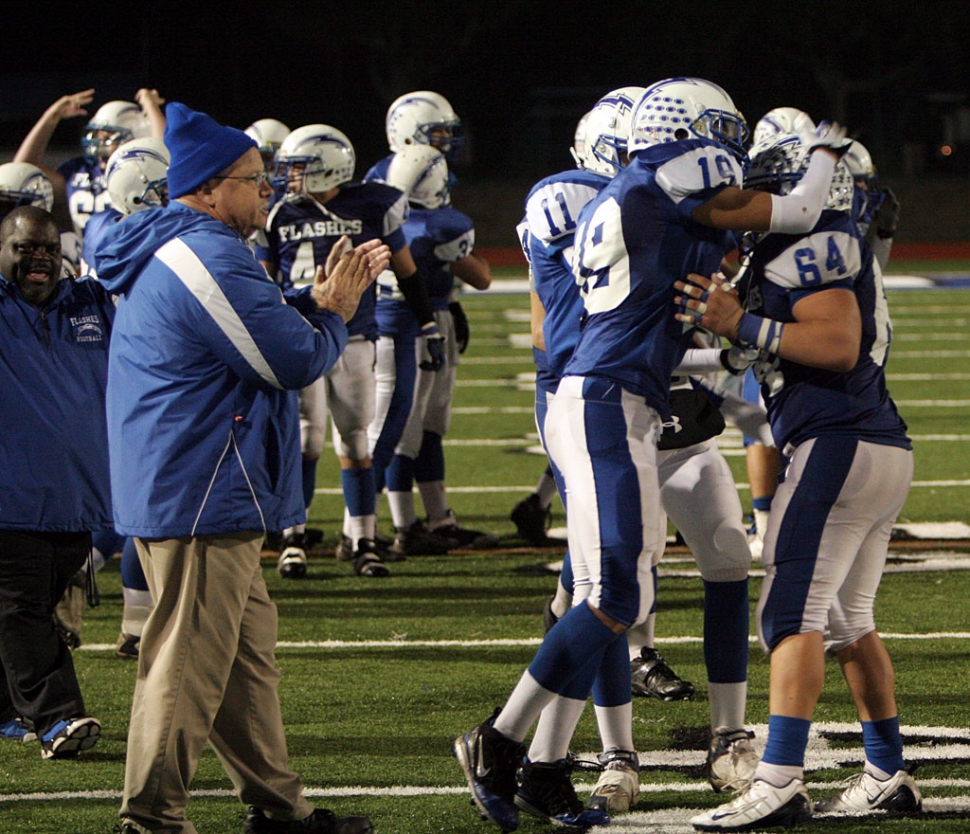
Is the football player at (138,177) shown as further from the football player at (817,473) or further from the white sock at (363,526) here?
the football player at (817,473)

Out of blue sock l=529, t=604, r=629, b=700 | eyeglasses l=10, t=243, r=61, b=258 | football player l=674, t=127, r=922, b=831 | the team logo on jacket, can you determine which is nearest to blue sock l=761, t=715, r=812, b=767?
football player l=674, t=127, r=922, b=831

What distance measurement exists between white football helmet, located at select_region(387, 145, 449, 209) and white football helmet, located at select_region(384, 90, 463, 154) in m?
0.47

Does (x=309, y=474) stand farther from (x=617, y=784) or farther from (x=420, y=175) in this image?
(x=617, y=784)

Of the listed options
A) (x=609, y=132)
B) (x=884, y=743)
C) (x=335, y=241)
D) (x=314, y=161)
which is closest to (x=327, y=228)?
(x=335, y=241)

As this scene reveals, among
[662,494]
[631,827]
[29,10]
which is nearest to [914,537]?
[662,494]

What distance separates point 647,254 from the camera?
3.51 m

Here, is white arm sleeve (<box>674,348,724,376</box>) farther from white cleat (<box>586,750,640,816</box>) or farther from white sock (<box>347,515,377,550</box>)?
white sock (<box>347,515,377,550</box>)

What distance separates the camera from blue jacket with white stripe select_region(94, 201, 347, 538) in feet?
10.9

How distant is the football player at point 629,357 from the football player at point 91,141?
358 cm

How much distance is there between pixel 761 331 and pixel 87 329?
6.56 ft

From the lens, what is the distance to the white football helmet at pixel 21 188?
224 inches

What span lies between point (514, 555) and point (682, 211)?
12.4 feet

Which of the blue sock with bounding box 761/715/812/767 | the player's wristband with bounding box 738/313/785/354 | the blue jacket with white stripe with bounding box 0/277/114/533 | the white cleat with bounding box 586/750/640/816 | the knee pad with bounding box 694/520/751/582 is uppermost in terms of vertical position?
the player's wristband with bounding box 738/313/785/354

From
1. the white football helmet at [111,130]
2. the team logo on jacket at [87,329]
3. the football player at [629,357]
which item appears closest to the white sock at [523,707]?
the football player at [629,357]
